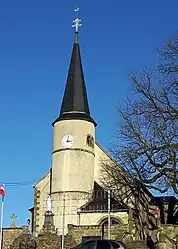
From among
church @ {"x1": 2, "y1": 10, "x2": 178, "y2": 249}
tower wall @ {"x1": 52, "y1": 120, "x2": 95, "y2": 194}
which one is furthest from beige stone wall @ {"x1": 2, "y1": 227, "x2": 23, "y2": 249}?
tower wall @ {"x1": 52, "y1": 120, "x2": 95, "y2": 194}

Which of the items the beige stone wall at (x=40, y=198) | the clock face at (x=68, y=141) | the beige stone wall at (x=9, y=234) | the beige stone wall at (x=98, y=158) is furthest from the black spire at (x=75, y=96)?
the beige stone wall at (x=9, y=234)

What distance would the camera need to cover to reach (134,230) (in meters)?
35.4

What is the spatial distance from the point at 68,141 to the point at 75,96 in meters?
5.00

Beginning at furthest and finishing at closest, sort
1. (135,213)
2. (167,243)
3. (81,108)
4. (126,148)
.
Result: (81,108) → (135,213) → (126,148) → (167,243)

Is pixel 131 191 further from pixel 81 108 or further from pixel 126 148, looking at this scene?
pixel 81 108

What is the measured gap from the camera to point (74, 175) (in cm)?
4794

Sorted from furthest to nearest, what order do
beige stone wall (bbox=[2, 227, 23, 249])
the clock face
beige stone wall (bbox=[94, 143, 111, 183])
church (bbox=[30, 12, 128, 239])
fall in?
beige stone wall (bbox=[94, 143, 111, 183]), the clock face, church (bbox=[30, 12, 128, 239]), beige stone wall (bbox=[2, 227, 23, 249])

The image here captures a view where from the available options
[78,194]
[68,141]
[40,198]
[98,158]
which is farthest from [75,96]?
[40,198]

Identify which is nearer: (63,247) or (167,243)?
(167,243)

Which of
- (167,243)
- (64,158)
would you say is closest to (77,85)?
(64,158)

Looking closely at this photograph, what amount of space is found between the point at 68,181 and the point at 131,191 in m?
12.2

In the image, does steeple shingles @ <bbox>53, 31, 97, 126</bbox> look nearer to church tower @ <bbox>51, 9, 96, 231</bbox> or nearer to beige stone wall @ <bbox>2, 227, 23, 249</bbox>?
church tower @ <bbox>51, 9, 96, 231</bbox>

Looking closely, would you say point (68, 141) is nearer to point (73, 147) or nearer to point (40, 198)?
point (73, 147)

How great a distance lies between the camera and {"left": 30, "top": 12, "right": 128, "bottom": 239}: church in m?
46.5
